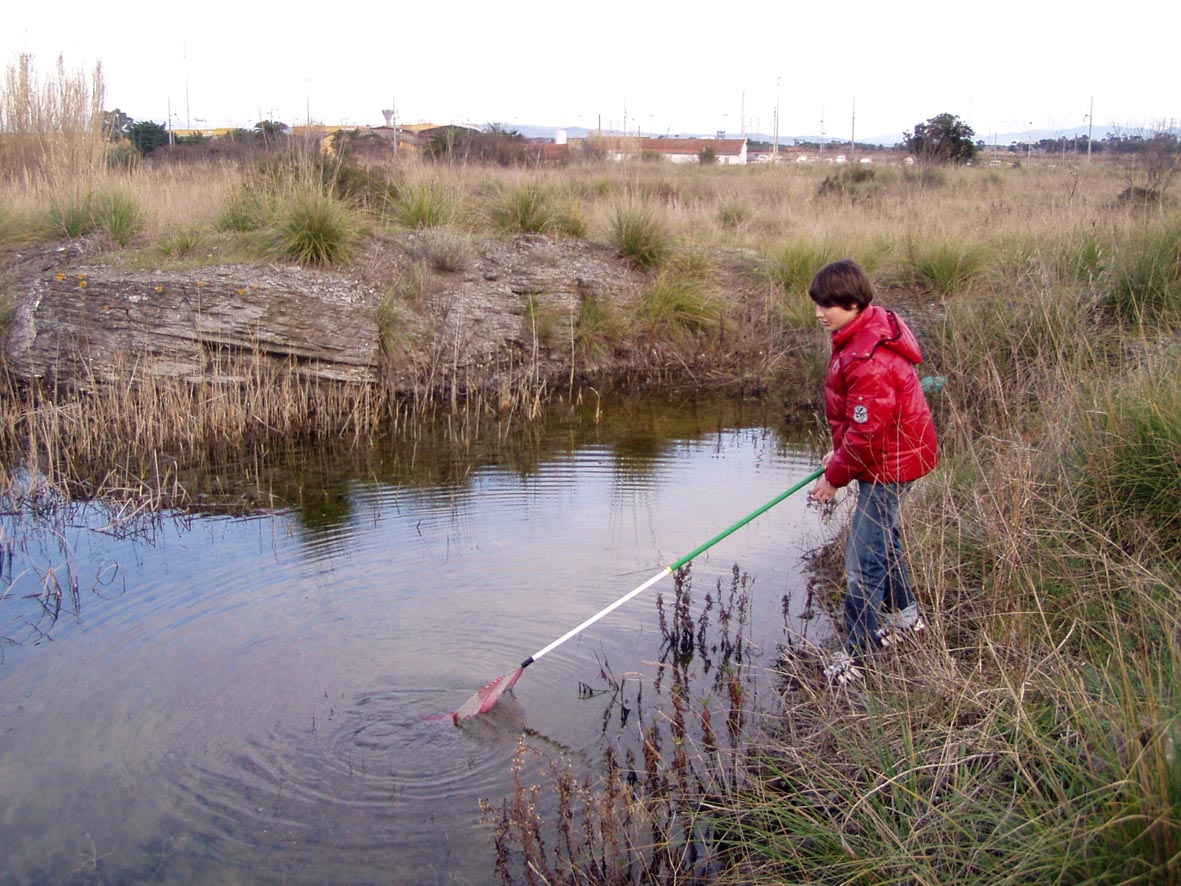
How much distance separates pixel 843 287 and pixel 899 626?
139 centimetres

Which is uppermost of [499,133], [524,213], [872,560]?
[499,133]

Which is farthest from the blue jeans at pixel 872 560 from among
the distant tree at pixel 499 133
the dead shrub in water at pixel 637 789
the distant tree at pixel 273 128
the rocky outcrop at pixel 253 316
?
the distant tree at pixel 499 133

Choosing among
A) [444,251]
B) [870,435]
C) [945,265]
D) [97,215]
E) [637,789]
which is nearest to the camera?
[637,789]

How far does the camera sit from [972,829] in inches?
102

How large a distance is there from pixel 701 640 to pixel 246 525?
3397 mm

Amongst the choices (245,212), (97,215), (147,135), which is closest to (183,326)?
(245,212)

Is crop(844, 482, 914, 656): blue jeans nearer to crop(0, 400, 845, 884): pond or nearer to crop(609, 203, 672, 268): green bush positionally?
crop(0, 400, 845, 884): pond

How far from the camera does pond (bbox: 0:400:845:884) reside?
377 centimetres

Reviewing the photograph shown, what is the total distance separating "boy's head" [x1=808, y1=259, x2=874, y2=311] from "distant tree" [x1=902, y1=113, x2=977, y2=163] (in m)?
21.4

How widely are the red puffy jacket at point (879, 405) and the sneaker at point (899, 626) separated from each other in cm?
56

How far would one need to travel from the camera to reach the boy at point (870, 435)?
13.5 ft

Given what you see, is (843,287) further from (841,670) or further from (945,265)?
(945,265)

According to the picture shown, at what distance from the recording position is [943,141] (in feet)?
80.0

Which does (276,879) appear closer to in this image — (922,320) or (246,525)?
(246,525)
